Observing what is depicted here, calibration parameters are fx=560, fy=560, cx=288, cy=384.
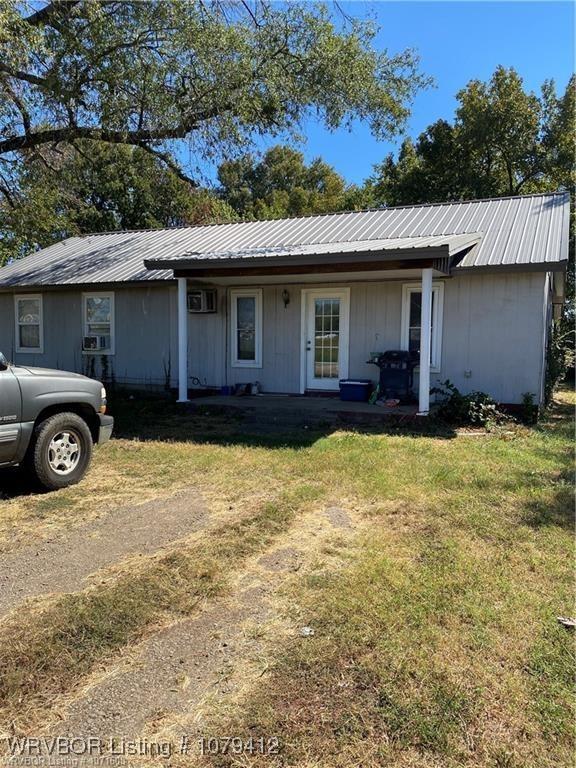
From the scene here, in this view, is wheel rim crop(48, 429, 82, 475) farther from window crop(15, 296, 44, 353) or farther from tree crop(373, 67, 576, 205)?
tree crop(373, 67, 576, 205)

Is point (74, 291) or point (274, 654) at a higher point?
point (74, 291)

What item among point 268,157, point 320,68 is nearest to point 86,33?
point 320,68

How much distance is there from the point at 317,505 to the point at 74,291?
1050 centimetres

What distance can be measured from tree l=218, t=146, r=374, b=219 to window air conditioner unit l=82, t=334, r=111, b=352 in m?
18.2

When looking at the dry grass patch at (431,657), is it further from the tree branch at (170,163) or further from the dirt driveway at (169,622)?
the tree branch at (170,163)

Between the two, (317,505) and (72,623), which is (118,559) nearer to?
(72,623)

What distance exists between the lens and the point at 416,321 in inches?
411

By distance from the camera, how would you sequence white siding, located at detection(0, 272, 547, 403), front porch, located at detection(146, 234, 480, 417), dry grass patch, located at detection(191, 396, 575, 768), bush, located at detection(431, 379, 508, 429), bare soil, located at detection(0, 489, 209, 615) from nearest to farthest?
1. dry grass patch, located at detection(191, 396, 575, 768)
2. bare soil, located at detection(0, 489, 209, 615)
3. bush, located at detection(431, 379, 508, 429)
4. front porch, located at detection(146, 234, 480, 417)
5. white siding, located at detection(0, 272, 547, 403)

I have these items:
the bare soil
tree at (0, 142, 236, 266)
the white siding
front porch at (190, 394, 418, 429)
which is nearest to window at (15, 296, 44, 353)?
the white siding

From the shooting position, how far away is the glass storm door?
11051 millimetres

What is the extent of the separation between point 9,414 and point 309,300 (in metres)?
7.22

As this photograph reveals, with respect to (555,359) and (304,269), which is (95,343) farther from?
(555,359)

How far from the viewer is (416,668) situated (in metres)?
2.62

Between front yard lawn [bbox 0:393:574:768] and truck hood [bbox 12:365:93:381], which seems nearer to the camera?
front yard lawn [bbox 0:393:574:768]
